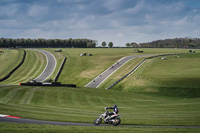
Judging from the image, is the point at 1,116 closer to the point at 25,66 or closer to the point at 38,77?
the point at 38,77

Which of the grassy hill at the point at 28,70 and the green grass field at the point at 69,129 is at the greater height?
the green grass field at the point at 69,129

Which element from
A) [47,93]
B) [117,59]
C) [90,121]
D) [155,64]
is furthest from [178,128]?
[117,59]

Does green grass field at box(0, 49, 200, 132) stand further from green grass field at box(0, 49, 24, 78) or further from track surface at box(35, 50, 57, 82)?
green grass field at box(0, 49, 24, 78)

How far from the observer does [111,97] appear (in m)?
54.1

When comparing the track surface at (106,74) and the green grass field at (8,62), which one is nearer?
the track surface at (106,74)

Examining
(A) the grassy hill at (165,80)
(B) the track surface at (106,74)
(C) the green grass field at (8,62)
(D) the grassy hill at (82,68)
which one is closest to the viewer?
(A) the grassy hill at (165,80)

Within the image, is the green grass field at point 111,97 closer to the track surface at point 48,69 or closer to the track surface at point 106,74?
the track surface at point 106,74

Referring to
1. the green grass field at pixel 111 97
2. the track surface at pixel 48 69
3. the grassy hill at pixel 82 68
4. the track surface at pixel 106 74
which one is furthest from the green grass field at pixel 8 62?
the track surface at pixel 106 74

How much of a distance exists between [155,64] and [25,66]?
195 ft

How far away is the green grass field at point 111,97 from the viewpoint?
1152 inches

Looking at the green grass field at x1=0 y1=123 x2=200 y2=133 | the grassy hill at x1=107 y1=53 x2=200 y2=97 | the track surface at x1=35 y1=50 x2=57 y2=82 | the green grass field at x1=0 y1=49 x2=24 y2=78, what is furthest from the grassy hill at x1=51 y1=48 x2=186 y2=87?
the green grass field at x1=0 y1=123 x2=200 y2=133

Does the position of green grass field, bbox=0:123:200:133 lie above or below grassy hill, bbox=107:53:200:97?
above

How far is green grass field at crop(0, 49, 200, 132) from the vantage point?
96.0 feet

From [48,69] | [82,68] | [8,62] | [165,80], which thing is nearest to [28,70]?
[48,69]
